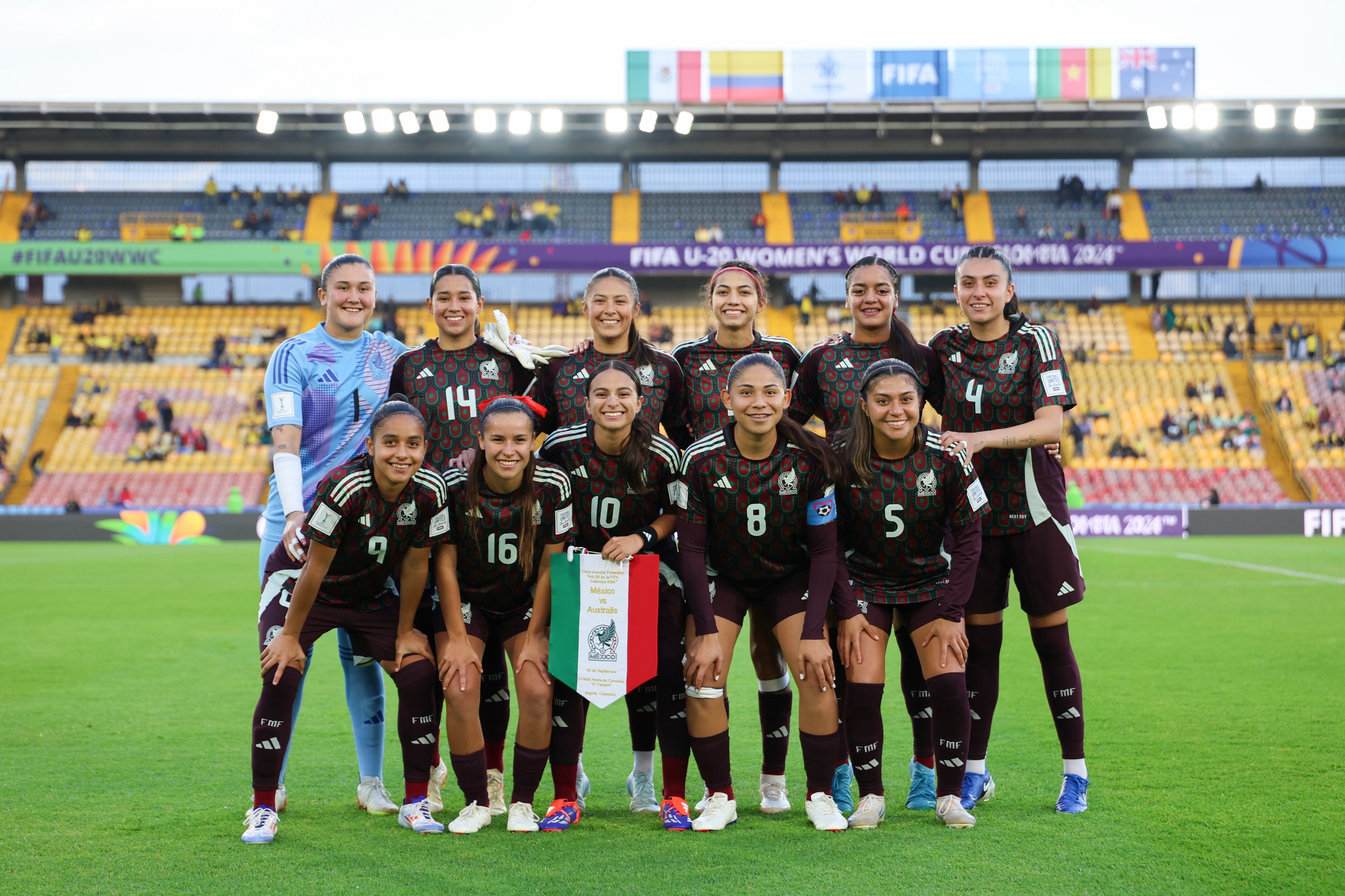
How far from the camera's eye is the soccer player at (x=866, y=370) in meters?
4.38

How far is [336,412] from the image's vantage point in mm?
4484

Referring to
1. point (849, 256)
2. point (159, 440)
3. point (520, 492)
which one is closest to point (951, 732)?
point (520, 492)

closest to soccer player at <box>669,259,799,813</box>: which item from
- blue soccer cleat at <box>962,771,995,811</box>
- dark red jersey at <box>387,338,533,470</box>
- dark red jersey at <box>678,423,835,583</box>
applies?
dark red jersey at <box>678,423,835,583</box>

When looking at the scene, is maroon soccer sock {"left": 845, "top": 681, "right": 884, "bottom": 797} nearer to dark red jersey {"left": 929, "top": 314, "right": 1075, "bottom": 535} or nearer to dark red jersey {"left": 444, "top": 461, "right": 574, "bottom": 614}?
dark red jersey {"left": 929, "top": 314, "right": 1075, "bottom": 535}

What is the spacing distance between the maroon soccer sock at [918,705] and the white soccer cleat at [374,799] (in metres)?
2.07

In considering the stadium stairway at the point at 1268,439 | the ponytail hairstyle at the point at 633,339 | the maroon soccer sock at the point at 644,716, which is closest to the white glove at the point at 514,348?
the ponytail hairstyle at the point at 633,339

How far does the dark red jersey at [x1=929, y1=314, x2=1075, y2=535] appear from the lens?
4.26 metres

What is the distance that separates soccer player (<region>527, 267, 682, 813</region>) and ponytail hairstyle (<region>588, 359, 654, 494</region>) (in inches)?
6.8

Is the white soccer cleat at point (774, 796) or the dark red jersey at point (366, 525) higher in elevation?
the dark red jersey at point (366, 525)

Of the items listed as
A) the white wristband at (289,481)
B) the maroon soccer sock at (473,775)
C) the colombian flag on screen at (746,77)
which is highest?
the colombian flag on screen at (746,77)

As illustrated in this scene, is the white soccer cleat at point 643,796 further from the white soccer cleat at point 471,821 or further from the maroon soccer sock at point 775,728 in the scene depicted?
the white soccer cleat at point 471,821

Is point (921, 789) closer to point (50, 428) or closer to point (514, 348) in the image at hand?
point (514, 348)

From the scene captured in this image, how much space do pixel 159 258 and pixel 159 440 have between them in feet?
18.0

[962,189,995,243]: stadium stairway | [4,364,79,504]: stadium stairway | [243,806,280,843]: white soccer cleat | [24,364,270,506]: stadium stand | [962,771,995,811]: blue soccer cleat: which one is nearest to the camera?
[243,806,280,843]: white soccer cleat
